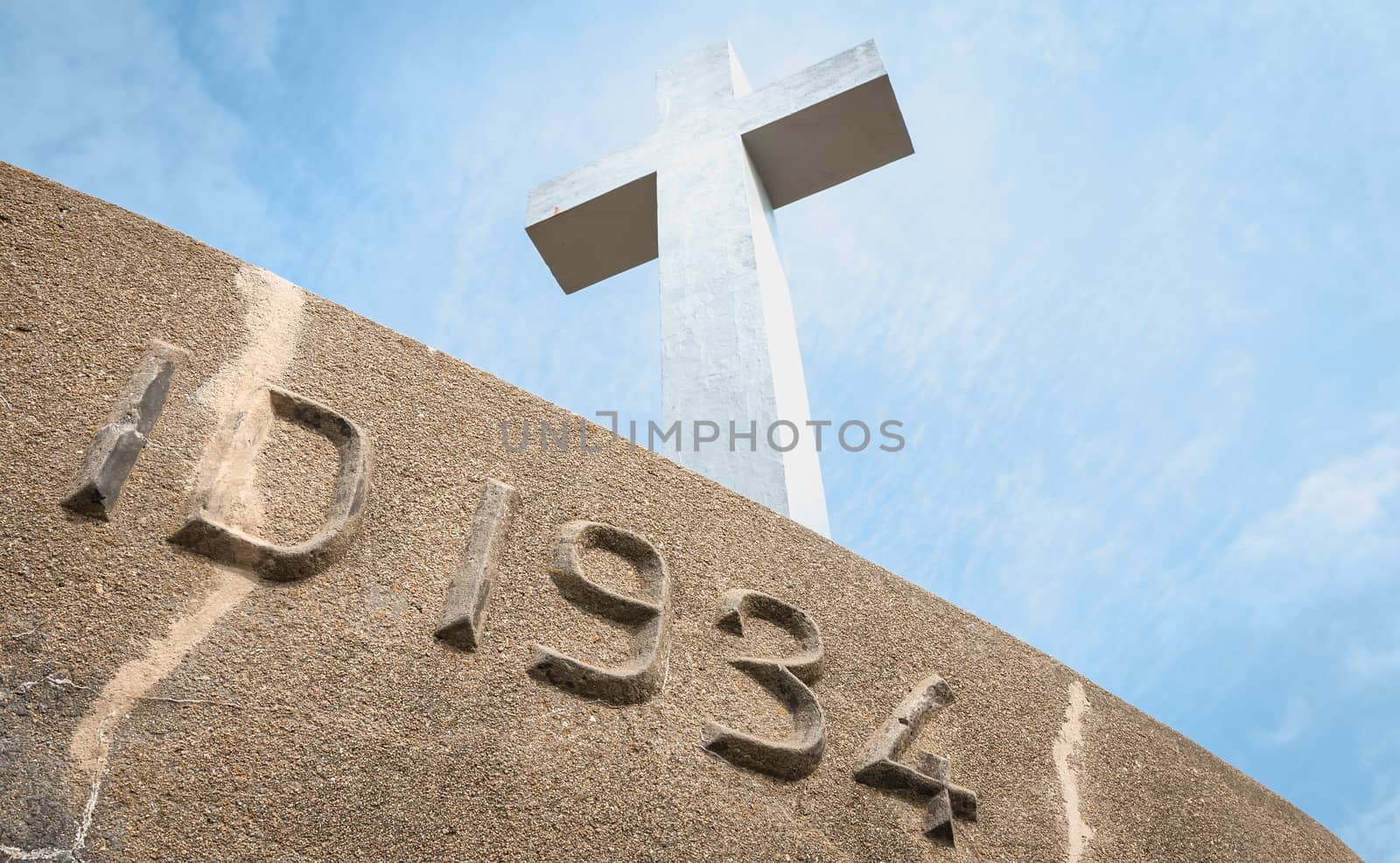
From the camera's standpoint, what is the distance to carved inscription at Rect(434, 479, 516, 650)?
1.90 meters

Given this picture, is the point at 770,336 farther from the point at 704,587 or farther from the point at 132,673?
the point at 132,673

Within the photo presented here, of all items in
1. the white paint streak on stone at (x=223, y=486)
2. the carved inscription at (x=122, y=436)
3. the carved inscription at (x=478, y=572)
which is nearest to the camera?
the white paint streak on stone at (x=223, y=486)

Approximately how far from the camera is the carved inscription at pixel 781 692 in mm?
2064

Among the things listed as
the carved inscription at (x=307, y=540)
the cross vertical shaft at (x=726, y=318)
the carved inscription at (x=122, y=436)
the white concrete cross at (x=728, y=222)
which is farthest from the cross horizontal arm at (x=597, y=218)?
the carved inscription at (x=122, y=436)

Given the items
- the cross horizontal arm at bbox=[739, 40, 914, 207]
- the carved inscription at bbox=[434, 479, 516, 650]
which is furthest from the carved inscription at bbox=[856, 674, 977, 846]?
the cross horizontal arm at bbox=[739, 40, 914, 207]

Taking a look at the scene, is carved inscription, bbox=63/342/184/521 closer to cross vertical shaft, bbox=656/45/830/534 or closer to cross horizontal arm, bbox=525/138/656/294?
cross vertical shaft, bbox=656/45/830/534

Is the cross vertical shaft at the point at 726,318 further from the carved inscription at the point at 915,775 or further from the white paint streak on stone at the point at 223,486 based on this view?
the white paint streak on stone at the point at 223,486

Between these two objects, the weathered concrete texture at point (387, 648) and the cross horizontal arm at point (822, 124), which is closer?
the weathered concrete texture at point (387, 648)

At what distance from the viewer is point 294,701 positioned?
171 cm

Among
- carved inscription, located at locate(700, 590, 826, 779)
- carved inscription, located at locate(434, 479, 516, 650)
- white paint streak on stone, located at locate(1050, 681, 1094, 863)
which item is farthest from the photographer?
white paint streak on stone, located at locate(1050, 681, 1094, 863)

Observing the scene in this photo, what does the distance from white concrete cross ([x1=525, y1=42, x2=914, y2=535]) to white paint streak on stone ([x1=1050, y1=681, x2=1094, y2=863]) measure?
3.45 ft

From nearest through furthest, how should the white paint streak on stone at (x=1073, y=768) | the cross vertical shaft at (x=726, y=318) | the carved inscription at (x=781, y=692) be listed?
the carved inscription at (x=781, y=692)
the white paint streak on stone at (x=1073, y=768)
the cross vertical shaft at (x=726, y=318)

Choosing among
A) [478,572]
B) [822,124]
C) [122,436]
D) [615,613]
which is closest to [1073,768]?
[615,613]

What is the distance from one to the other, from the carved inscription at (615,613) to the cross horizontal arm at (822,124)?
3.13 m
